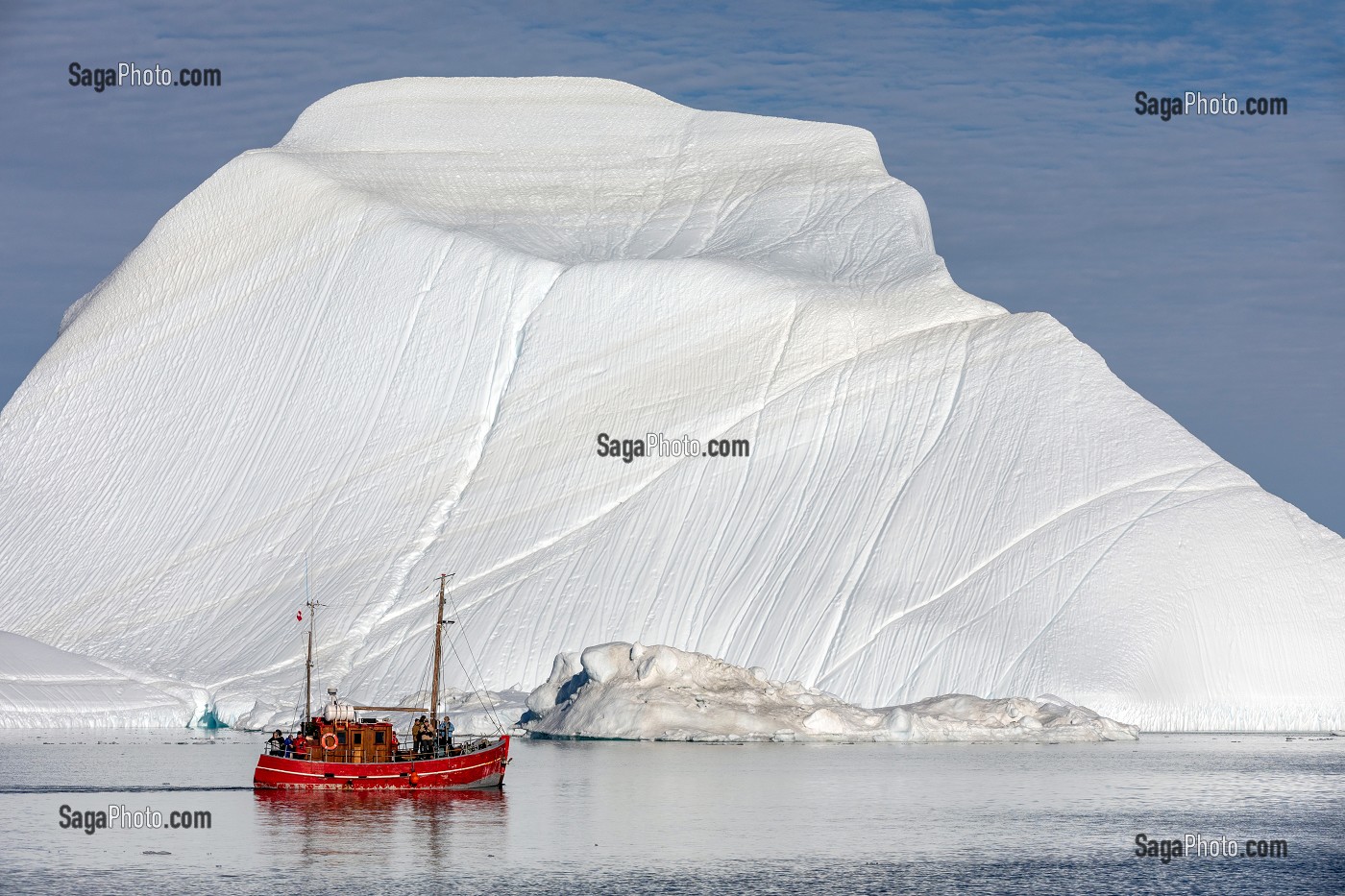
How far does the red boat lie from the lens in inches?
2063

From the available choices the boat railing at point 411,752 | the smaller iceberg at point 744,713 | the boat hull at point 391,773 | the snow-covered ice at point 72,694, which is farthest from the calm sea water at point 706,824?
the snow-covered ice at point 72,694

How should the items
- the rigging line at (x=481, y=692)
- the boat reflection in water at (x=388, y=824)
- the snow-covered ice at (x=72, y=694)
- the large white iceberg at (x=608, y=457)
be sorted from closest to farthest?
the boat reflection in water at (x=388, y=824)
the rigging line at (x=481, y=692)
the snow-covered ice at (x=72, y=694)
the large white iceberg at (x=608, y=457)

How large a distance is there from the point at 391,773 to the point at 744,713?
15008 millimetres

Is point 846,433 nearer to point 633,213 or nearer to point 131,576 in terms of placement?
point 633,213

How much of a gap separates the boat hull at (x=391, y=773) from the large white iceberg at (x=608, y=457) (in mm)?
18633

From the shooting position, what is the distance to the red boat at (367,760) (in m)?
52.4

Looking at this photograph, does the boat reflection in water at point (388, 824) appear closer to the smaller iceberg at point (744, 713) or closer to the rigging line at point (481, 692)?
the smaller iceberg at point (744, 713)

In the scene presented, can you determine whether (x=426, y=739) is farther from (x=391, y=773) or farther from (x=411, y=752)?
(x=391, y=773)

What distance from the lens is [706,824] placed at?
45.5 meters

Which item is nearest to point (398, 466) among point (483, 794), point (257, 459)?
point (257, 459)

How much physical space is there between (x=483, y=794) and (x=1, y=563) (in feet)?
136

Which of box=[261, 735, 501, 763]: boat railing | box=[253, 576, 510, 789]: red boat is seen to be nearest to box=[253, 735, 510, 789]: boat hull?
box=[253, 576, 510, 789]: red boat

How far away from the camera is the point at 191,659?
254 ft

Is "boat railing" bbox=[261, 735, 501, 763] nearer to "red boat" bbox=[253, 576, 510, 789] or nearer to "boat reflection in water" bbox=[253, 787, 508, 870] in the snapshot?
"red boat" bbox=[253, 576, 510, 789]
